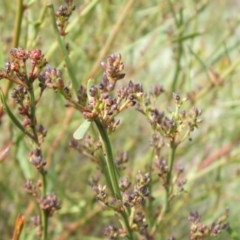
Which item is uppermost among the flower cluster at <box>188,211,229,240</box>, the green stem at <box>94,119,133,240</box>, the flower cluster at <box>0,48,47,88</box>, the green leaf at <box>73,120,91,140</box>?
the flower cluster at <box>0,48,47,88</box>

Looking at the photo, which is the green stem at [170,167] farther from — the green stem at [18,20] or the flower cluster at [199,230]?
the green stem at [18,20]

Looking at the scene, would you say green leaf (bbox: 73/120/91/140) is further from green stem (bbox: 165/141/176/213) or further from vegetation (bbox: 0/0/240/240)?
green stem (bbox: 165/141/176/213)

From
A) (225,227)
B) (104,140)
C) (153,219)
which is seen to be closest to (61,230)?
(153,219)

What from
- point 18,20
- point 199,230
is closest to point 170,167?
point 199,230

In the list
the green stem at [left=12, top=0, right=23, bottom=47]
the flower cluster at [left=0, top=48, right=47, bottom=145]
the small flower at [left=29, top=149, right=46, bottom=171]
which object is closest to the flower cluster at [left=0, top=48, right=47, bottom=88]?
the flower cluster at [left=0, top=48, right=47, bottom=145]

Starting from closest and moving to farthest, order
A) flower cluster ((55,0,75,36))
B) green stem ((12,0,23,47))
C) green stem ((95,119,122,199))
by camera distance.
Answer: green stem ((95,119,122,199))
flower cluster ((55,0,75,36))
green stem ((12,0,23,47))

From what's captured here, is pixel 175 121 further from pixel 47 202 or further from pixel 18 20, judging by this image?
pixel 18 20

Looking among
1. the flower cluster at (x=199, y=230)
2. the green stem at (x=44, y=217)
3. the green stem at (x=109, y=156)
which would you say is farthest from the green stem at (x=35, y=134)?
the flower cluster at (x=199, y=230)

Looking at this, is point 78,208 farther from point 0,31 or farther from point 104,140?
point 104,140
